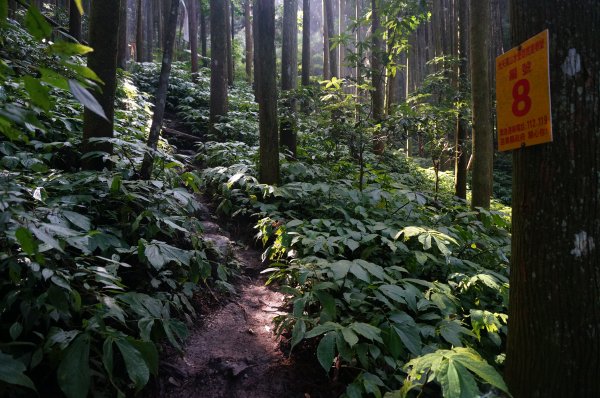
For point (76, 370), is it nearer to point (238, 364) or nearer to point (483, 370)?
point (238, 364)

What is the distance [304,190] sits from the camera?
5.02 metres

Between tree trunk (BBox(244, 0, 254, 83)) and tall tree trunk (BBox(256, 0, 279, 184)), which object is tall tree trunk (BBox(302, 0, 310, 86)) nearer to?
tall tree trunk (BBox(256, 0, 279, 184))

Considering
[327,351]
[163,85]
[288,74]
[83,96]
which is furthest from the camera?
[288,74]

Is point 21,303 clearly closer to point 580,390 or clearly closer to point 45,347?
point 45,347

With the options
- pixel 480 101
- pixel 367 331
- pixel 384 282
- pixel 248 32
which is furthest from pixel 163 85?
pixel 248 32

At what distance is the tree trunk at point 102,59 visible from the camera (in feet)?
12.0

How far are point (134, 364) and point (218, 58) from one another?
367 inches

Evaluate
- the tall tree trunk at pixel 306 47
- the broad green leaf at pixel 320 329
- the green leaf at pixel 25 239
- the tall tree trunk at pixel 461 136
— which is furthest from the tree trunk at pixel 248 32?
the green leaf at pixel 25 239

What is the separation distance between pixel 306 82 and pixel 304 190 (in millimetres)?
8387

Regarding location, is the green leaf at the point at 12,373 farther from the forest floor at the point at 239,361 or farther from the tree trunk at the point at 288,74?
the tree trunk at the point at 288,74

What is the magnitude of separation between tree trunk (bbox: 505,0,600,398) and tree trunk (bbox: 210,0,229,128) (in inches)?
346

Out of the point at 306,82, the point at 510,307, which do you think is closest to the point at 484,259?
the point at 510,307

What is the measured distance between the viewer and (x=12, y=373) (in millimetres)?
1344

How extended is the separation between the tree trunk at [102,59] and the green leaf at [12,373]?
2636 millimetres
